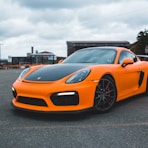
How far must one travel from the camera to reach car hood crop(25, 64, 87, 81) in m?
4.25

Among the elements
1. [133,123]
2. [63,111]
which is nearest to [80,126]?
[63,111]

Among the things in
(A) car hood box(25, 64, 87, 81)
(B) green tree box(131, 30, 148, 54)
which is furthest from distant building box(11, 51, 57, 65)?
(A) car hood box(25, 64, 87, 81)

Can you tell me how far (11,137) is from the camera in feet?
10.1

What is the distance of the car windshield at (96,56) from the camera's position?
505 cm

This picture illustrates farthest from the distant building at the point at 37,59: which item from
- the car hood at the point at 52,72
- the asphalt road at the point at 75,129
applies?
the asphalt road at the point at 75,129

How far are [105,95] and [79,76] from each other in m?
0.57

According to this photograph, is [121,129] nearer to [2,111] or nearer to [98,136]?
[98,136]

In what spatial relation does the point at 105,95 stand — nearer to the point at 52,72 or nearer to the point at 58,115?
the point at 58,115

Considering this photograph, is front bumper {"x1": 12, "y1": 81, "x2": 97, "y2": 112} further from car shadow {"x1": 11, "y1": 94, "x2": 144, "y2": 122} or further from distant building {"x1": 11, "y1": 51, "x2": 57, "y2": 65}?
distant building {"x1": 11, "y1": 51, "x2": 57, "y2": 65}

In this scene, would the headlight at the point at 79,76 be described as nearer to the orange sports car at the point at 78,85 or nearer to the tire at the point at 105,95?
the orange sports car at the point at 78,85

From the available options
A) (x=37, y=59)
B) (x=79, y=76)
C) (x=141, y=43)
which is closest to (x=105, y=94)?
(x=79, y=76)

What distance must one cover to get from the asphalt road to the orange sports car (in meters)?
0.18

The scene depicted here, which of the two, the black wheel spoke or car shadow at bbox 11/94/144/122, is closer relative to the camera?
car shadow at bbox 11/94/144/122

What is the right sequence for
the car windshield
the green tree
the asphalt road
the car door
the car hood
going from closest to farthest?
1. the asphalt road
2. the car hood
3. the car door
4. the car windshield
5. the green tree
